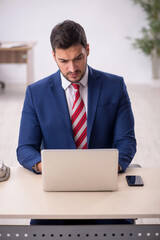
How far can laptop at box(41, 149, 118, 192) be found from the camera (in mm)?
1667

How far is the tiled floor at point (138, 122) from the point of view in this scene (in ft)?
13.8

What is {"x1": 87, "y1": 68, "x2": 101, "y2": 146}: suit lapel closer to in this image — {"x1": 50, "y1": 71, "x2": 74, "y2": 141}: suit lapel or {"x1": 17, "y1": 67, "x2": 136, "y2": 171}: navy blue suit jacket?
{"x1": 17, "y1": 67, "x2": 136, "y2": 171}: navy blue suit jacket

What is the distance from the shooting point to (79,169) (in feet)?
5.56

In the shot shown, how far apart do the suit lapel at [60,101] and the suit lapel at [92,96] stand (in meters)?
0.11

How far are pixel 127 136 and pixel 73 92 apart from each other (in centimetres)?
38

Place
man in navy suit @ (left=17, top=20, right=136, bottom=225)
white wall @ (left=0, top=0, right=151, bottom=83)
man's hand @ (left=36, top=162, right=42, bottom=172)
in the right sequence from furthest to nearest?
1. white wall @ (left=0, top=0, right=151, bottom=83)
2. man in navy suit @ (left=17, top=20, right=136, bottom=225)
3. man's hand @ (left=36, top=162, right=42, bottom=172)

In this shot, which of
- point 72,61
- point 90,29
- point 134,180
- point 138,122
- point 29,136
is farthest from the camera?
point 90,29

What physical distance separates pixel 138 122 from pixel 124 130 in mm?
3195

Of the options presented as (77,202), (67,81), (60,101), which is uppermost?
(67,81)

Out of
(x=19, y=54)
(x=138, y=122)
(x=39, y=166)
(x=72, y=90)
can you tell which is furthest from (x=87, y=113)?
(x=19, y=54)

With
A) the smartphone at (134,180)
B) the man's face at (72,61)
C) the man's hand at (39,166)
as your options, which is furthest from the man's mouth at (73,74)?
the smartphone at (134,180)

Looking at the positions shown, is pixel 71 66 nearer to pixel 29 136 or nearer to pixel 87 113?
pixel 87 113

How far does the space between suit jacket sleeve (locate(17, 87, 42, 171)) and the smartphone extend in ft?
1.51

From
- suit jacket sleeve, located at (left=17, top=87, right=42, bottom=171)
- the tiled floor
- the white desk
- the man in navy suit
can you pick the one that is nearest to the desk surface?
the white desk
